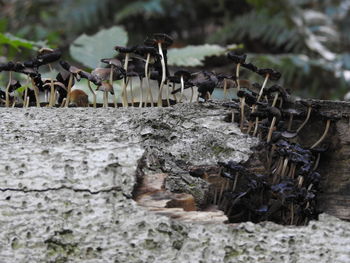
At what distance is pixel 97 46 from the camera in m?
2.35

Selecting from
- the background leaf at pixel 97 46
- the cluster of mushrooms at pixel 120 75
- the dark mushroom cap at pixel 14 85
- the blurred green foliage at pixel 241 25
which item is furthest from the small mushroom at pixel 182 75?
the blurred green foliage at pixel 241 25

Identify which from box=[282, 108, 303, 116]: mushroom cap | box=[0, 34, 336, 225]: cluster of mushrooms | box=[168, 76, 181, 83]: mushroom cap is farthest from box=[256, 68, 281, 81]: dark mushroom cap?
box=[168, 76, 181, 83]: mushroom cap

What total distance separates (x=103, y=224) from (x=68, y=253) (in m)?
0.09

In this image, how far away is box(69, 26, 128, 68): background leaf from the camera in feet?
7.39

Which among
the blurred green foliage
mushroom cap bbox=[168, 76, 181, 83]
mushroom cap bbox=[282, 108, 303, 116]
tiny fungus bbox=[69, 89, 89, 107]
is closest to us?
mushroom cap bbox=[282, 108, 303, 116]

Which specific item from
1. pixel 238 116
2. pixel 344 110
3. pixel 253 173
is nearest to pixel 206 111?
pixel 238 116

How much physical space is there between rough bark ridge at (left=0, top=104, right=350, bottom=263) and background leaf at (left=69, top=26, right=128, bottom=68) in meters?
1.10

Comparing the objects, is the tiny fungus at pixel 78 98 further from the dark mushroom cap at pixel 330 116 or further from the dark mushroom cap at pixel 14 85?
the dark mushroom cap at pixel 330 116

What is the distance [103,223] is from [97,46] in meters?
1.46

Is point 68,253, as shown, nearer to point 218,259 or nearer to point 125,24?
point 218,259

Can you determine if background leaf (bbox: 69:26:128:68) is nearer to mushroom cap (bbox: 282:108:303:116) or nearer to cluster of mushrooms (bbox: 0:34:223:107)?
cluster of mushrooms (bbox: 0:34:223:107)

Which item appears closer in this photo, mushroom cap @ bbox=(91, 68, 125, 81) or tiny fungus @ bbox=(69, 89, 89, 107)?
mushroom cap @ bbox=(91, 68, 125, 81)

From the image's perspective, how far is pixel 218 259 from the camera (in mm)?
1007

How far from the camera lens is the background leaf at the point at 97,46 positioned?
2.25m
